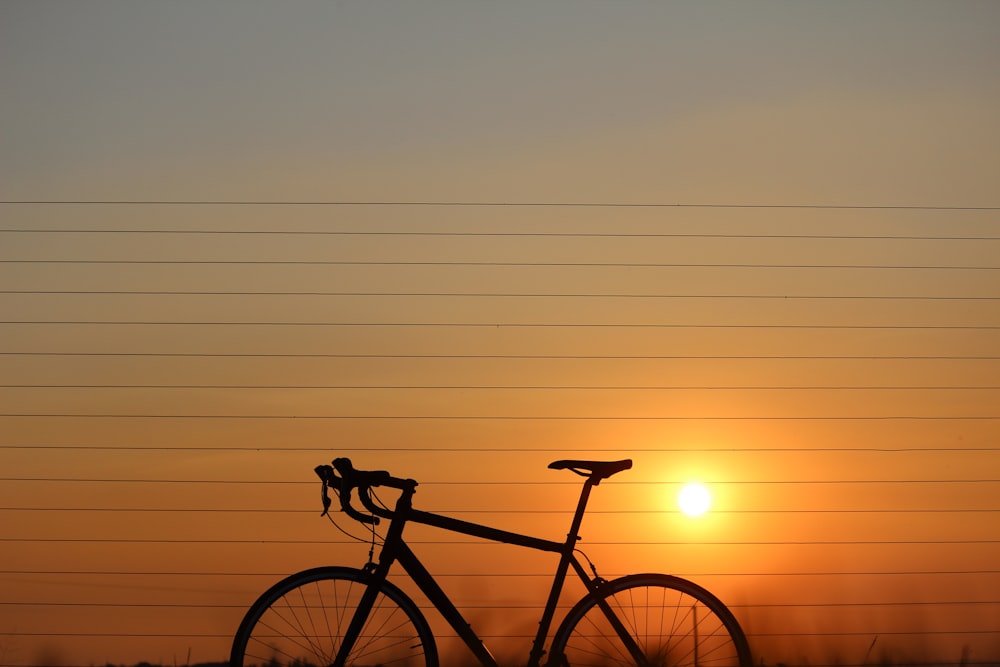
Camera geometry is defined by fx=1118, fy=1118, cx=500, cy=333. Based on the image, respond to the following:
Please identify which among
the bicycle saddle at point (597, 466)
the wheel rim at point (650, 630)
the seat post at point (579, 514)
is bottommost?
the wheel rim at point (650, 630)

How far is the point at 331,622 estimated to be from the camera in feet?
13.7

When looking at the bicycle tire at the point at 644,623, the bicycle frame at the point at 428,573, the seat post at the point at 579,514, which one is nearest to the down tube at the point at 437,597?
the bicycle frame at the point at 428,573

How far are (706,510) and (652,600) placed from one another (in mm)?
1321

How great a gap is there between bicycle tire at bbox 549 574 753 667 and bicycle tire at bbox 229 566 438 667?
519 millimetres

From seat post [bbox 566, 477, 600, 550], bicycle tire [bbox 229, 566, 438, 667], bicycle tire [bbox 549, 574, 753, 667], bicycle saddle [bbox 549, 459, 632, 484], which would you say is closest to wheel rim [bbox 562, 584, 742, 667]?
bicycle tire [bbox 549, 574, 753, 667]

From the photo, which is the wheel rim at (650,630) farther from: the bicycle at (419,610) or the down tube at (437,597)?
the down tube at (437,597)

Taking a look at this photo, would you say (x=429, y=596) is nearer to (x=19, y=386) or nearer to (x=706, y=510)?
(x=706, y=510)

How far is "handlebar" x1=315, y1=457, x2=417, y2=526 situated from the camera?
400 centimetres

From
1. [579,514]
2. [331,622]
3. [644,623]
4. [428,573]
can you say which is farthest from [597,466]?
[331,622]

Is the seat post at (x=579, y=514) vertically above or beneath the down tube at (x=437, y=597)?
above

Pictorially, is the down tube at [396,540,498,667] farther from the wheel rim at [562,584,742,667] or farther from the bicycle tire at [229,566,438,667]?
the wheel rim at [562,584,742,667]

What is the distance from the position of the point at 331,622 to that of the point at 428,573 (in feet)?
1.41

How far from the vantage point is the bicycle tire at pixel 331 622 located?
4055 mm

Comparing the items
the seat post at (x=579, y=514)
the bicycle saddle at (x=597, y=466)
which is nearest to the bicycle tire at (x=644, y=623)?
the seat post at (x=579, y=514)
